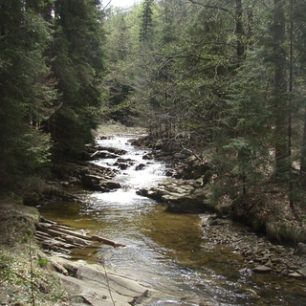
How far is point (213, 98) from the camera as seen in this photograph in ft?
67.3

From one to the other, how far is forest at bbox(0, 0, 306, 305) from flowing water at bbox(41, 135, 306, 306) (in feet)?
6.38

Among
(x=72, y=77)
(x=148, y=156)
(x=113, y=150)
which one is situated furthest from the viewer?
(x=113, y=150)

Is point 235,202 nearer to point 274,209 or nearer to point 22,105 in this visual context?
point 274,209

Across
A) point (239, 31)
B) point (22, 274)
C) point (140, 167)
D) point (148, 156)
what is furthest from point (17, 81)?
point (148, 156)

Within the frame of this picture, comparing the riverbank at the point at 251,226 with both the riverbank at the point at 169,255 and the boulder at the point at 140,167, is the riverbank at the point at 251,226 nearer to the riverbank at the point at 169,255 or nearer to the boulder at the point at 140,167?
the riverbank at the point at 169,255

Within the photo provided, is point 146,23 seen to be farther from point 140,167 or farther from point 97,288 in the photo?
point 97,288

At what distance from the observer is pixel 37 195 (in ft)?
62.4

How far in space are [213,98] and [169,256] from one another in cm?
Result: 947

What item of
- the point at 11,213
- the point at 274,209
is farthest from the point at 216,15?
the point at 11,213

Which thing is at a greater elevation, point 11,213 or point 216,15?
point 216,15

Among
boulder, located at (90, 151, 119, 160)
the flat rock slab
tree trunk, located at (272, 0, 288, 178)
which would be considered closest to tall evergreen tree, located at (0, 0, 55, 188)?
the flat rock slab

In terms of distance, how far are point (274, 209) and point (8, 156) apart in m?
8.63

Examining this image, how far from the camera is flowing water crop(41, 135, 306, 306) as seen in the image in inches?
405

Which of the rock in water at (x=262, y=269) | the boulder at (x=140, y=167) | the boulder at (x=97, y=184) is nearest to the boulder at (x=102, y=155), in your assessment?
the boulder at (x=140, y=167)
